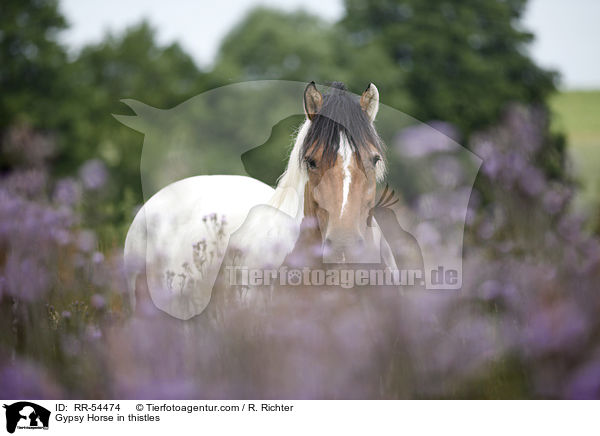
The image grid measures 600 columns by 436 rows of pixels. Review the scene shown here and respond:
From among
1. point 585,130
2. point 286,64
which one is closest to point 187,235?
point 585,130

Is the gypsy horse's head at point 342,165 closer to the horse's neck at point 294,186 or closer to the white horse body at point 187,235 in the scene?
the horse's neck at point 294,186

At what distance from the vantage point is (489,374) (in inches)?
93.2

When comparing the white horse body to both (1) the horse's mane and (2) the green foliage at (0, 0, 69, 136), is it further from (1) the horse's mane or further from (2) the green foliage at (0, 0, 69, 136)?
(2) the green foliage at (0, 0, 69, 136)

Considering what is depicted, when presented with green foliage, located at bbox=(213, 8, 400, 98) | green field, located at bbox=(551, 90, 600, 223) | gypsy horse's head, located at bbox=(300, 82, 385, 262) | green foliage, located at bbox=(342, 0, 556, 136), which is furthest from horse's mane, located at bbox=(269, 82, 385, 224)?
green foliage, located at bbox=(342, 0, 556, 136)

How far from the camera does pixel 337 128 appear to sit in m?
2.76

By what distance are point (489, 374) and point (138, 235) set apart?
2.79 m

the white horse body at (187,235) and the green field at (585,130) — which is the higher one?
the green field at (585,130)

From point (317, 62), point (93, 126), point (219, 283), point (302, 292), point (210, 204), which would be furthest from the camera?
point (93, 126)

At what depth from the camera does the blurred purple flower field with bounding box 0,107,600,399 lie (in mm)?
2174

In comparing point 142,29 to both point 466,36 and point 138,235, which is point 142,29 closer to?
point 466,36

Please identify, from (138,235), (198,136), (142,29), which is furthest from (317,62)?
(138,235)
